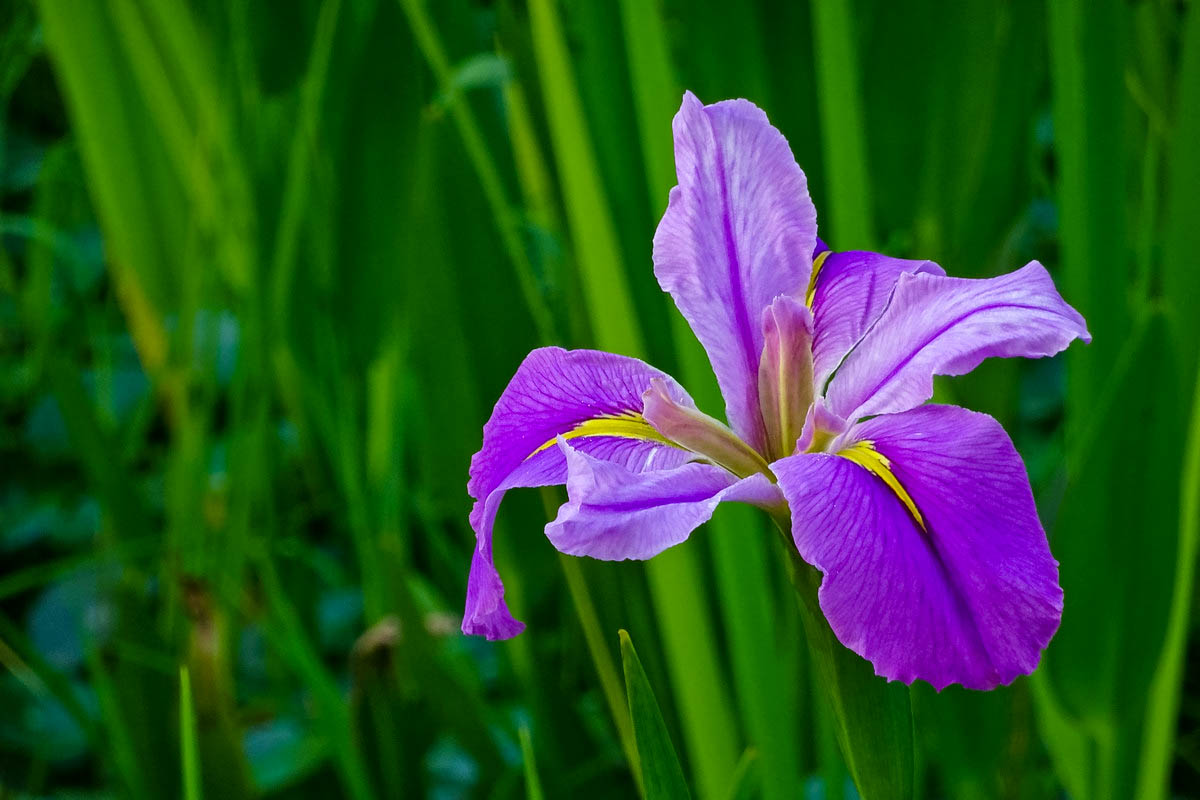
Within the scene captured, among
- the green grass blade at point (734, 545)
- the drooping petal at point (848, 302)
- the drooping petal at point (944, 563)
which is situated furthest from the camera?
the green grass blade at point (734, 545)

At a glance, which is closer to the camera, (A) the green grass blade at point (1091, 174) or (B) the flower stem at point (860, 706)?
(B) the flower stem at point (860, 706)

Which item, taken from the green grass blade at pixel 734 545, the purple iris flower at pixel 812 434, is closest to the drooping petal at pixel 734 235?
the purple iris flower at pixel 812 434

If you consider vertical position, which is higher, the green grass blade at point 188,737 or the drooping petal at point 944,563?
the drooping petal at point 944,563

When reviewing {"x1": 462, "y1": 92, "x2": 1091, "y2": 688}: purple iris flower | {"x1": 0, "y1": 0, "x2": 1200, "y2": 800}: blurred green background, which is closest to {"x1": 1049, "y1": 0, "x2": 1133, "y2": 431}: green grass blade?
{"x1": 0, "y1": 0, "x2": 1200, "y2": 800}: blurred green background

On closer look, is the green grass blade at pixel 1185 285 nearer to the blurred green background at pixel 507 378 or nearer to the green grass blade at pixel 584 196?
the blurred green background at pixel 507 378

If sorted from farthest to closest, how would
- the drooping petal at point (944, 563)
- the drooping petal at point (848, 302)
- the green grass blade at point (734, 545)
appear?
the green grass blade at point (734, 545) → the drooping petal at point (848, 302) → the drooping petal at point (944, 563)

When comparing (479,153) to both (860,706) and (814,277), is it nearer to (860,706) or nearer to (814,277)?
(814,277)

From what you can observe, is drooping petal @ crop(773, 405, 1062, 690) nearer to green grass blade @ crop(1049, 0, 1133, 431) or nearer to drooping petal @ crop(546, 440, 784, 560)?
drooping petal @ crop(546, 440, 784, 560)

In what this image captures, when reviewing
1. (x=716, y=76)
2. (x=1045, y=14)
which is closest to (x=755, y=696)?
(x=716, y=76)
